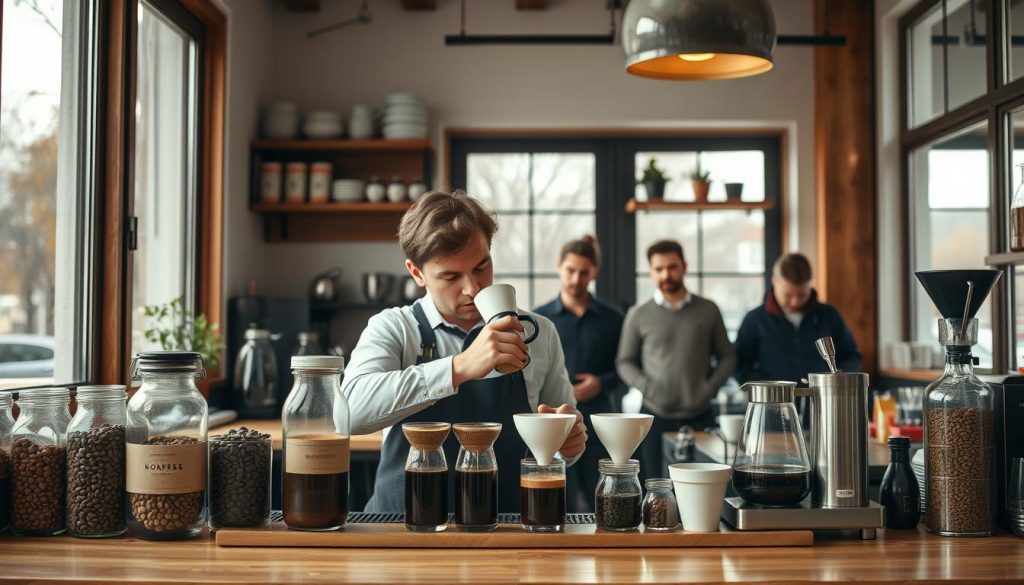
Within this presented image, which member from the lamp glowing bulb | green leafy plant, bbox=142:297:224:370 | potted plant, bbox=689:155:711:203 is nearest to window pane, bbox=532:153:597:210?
potted plant, bbox=689:155:711:203

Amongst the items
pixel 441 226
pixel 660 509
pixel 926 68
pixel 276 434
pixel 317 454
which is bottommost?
pixel 276 434

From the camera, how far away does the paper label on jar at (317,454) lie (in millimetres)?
1712

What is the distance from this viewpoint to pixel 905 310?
516cm

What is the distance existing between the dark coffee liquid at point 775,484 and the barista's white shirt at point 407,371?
0.53 metres

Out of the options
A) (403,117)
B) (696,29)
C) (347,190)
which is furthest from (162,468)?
(403,117)

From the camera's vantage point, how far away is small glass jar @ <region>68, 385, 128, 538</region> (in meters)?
1.77

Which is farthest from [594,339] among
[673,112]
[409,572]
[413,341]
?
[409,572]

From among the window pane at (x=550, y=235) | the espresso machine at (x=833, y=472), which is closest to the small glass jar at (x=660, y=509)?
the espresso machine at (x=833, y=472)

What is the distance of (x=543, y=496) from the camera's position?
173 centimetres

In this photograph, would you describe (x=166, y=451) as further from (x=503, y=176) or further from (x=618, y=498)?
(x=503, y=176)

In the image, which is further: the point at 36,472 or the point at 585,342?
the point at 585,342

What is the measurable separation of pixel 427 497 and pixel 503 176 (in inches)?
156

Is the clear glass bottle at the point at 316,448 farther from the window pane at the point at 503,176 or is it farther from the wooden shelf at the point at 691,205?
the window pane at the point at 503,176

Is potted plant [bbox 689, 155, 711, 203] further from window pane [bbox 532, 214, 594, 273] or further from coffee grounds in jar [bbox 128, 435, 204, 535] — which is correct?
coffee grounds in jar [bbox 128, 435, 204, 535]
